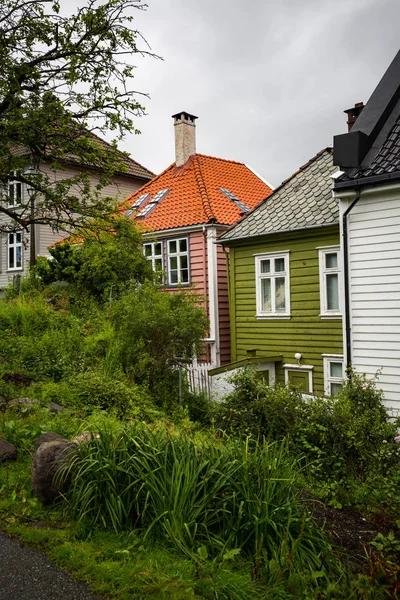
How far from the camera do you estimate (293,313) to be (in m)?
14.8

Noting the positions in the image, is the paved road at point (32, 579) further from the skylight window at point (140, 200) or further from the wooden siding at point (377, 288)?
the skylight window at point (140, 200)

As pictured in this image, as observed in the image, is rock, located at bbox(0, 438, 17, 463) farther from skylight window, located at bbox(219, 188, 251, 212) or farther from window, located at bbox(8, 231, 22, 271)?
window, located at bbox(8, 231, 22, 271)

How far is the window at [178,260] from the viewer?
18125mm

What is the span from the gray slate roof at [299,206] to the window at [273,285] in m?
0.81

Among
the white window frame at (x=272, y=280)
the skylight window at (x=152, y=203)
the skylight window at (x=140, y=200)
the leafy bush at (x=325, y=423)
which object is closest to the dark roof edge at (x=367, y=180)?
the leafy bush at (x=325, y=423)

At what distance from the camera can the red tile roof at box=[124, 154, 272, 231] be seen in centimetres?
1803

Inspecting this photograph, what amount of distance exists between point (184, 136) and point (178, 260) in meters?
4.94

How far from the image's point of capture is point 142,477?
4.85 meters

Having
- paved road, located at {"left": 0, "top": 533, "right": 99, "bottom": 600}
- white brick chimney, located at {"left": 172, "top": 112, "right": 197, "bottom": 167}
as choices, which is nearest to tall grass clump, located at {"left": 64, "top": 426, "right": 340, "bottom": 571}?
paved road, located at {"left": 0, "top": 533, "right": 99, "bottom": 600}

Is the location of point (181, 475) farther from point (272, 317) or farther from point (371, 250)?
point (272, 317)

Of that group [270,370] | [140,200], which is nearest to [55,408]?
[270,370]

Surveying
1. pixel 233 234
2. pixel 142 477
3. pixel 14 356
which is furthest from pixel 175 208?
pixel 142 477

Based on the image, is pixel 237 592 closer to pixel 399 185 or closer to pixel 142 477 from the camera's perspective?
pixel 142 477

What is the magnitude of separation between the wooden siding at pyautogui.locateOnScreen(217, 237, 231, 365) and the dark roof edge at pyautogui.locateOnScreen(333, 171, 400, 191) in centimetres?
776
